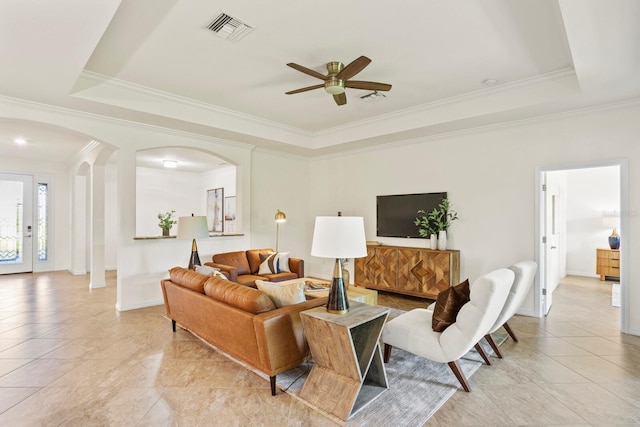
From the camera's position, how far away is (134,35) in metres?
2.88

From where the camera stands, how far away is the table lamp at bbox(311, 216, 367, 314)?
7.97ft

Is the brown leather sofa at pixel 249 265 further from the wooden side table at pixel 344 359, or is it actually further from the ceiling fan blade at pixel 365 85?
the ceiling fan blade at pixel 365 85

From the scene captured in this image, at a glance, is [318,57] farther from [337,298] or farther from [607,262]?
[607,262]

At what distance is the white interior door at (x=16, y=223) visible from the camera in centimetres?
738

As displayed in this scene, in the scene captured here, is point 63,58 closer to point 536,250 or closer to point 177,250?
point 177,250

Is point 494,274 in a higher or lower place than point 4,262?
higher

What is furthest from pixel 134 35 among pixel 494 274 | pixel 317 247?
pixel 494 274

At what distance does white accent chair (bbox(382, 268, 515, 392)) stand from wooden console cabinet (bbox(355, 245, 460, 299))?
7.07 feet

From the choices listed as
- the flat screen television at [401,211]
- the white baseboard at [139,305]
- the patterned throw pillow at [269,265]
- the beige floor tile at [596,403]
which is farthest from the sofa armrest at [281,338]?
the flat screen television at [401,211]

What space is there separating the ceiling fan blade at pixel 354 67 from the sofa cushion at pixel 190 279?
2.32m

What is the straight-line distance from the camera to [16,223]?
7.51 meters

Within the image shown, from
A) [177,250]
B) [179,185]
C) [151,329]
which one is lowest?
[151,329]

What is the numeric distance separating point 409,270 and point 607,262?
4501mm

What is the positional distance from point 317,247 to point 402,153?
3.73m
